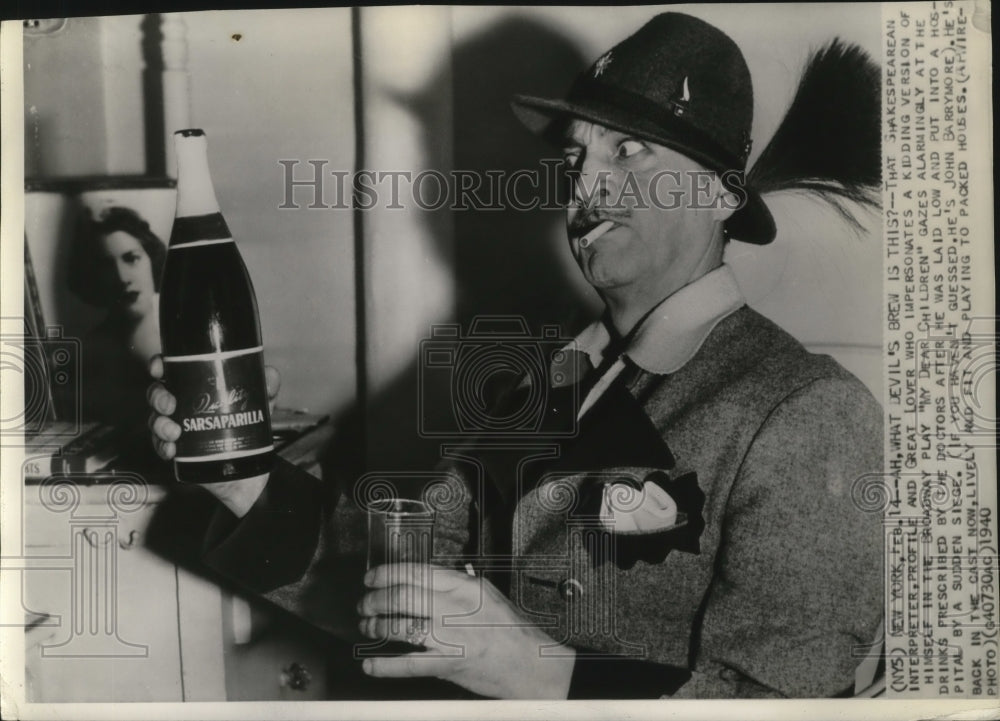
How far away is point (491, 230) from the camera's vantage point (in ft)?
3.17

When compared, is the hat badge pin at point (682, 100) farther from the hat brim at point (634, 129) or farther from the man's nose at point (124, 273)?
the man's nose at point (124, 273)

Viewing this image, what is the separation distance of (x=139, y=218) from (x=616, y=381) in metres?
0.51

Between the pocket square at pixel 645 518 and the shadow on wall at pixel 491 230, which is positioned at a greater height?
the shadow on wall at pixel 491 230

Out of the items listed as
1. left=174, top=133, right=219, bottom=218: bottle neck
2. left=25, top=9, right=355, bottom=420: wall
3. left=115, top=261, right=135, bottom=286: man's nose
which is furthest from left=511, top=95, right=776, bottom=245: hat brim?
left=115, top=261, right=135, bottom=286: man's nose

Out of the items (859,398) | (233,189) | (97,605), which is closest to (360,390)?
(233,189)

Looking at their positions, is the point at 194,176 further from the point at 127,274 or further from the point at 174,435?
the point at 174,435

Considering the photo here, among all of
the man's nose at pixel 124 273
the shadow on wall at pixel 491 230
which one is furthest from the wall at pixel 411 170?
the man's nose at pixel 124 273

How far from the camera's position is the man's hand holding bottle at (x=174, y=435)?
3.13 ft

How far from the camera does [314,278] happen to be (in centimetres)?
97

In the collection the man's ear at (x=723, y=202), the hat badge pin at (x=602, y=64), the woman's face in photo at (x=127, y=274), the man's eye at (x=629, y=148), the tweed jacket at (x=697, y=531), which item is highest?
the hat badge pin at (x=602, y=64)

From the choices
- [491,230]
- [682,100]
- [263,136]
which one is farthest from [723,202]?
[263,136]

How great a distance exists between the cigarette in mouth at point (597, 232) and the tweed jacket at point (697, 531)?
0.44 feet

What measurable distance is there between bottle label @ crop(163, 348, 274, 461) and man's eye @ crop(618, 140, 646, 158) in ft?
1.37

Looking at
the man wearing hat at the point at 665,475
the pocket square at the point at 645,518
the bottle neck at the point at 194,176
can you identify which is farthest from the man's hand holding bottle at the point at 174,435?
the pocket square at the point at 645,518
